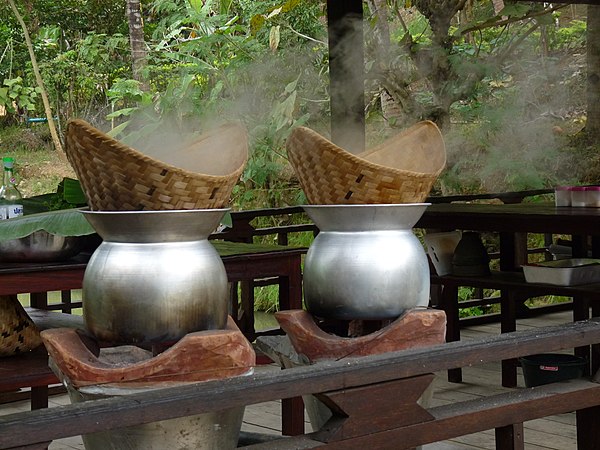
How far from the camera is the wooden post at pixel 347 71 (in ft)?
12.4

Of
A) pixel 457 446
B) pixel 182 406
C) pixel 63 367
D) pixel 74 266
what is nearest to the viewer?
pixel 182 406

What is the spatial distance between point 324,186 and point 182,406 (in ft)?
1.47

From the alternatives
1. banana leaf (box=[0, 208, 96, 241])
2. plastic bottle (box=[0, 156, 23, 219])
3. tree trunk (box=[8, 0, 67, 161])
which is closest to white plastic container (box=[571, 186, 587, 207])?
plastic bottle (box=[0, 156, 23, 219])

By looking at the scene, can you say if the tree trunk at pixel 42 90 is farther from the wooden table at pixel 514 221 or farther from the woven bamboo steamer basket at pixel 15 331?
the woven bamboo steamer basket at pixel 15 331

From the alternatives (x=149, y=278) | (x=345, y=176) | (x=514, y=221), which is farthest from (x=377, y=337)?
(x=514, y=221)

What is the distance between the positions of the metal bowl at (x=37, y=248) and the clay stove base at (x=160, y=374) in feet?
2.69

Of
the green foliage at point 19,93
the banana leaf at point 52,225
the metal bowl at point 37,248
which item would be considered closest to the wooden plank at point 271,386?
the banana leaf at point 52,225

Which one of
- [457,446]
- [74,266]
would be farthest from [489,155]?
[74,266]

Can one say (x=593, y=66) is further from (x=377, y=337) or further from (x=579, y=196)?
(x=377, y=337)

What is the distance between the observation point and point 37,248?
6.99 ft

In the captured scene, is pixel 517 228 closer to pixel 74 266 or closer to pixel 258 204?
pixel 74 266

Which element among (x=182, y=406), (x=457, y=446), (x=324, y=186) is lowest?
(x=457, y=446)

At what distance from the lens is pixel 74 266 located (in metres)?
2.11

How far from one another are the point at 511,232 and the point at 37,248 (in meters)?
2.09
